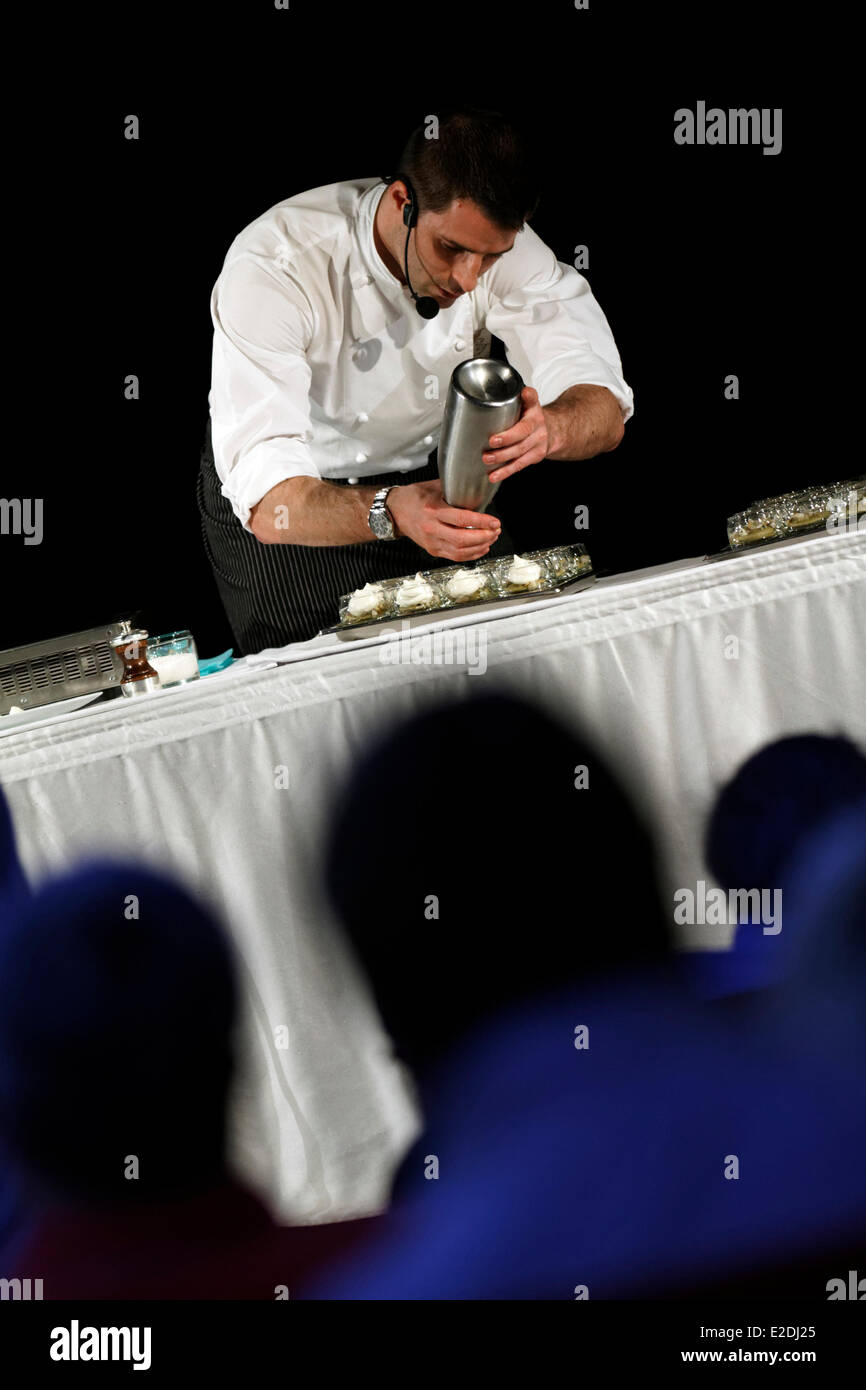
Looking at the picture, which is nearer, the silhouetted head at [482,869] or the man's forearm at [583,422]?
the silhouetted head at [482,869]

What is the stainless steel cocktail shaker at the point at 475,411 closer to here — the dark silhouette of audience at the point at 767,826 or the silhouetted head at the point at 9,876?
the dark silhouette of audience at the point at 767,826

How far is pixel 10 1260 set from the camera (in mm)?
1355

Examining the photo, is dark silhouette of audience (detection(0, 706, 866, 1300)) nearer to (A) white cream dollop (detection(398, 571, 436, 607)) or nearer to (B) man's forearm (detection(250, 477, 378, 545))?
(A) white cream dollop (detection(398, 571, 436, 607))

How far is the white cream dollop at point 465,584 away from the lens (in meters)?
1.51

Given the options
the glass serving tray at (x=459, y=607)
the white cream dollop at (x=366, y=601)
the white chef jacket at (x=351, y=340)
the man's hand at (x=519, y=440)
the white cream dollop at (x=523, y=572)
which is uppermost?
the white chef jacket at (x=351, y=340)

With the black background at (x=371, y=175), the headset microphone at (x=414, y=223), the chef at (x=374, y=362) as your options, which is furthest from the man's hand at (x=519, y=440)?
the black background at (x=371, y=175)

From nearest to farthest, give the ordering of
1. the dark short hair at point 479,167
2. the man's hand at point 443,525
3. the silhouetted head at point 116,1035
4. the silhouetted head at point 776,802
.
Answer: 1. the silhouetted head at point 776,802
2. the silhouetted head at point 116,1035
3. the man's hand at point 443,525
4. the dark short hair at point 479,167

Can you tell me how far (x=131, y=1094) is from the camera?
133 cm

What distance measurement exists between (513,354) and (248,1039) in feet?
4.40

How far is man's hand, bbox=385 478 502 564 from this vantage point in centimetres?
143

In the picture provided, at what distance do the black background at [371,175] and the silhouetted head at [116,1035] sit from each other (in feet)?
5.36

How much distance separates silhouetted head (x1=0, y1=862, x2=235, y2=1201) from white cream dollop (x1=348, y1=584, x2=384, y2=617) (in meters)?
0.46

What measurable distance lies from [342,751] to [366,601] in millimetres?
343

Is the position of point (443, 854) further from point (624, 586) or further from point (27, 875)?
point (27, 875)
